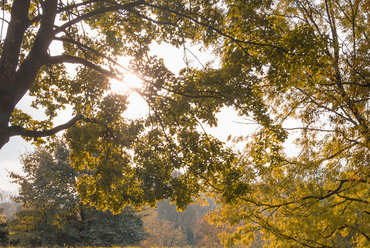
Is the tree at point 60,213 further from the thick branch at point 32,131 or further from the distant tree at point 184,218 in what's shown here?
the distant tree at point 184,218

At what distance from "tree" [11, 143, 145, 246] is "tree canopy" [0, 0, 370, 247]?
13.2 metres

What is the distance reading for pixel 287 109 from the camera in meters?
7.90

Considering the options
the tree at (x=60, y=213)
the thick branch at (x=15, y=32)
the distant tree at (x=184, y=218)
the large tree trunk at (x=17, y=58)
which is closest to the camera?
the large tree trunk at (x=17, y=58)

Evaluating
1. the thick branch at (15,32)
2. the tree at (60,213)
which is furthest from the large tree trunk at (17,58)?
the tree at (60,213)

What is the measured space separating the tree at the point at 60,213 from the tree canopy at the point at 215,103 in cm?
1320

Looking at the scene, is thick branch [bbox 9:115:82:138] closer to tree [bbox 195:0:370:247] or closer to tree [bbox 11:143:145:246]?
tree [bbox 195:0:370:247]

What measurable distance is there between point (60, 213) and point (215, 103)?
16939 millimetres

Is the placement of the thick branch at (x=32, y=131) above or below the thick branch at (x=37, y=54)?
below

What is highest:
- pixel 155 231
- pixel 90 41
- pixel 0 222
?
pixel 90 41

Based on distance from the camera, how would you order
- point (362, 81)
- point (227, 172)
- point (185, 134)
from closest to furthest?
1. point (362, 81)
2. point (227, 172)
3. point (185, 134)

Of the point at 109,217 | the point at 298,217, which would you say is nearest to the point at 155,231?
the point at 109,217

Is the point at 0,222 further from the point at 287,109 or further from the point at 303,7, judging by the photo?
the point at 303,7

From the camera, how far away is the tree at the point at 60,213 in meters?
17.7

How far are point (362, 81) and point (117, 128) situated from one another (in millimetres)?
6076
